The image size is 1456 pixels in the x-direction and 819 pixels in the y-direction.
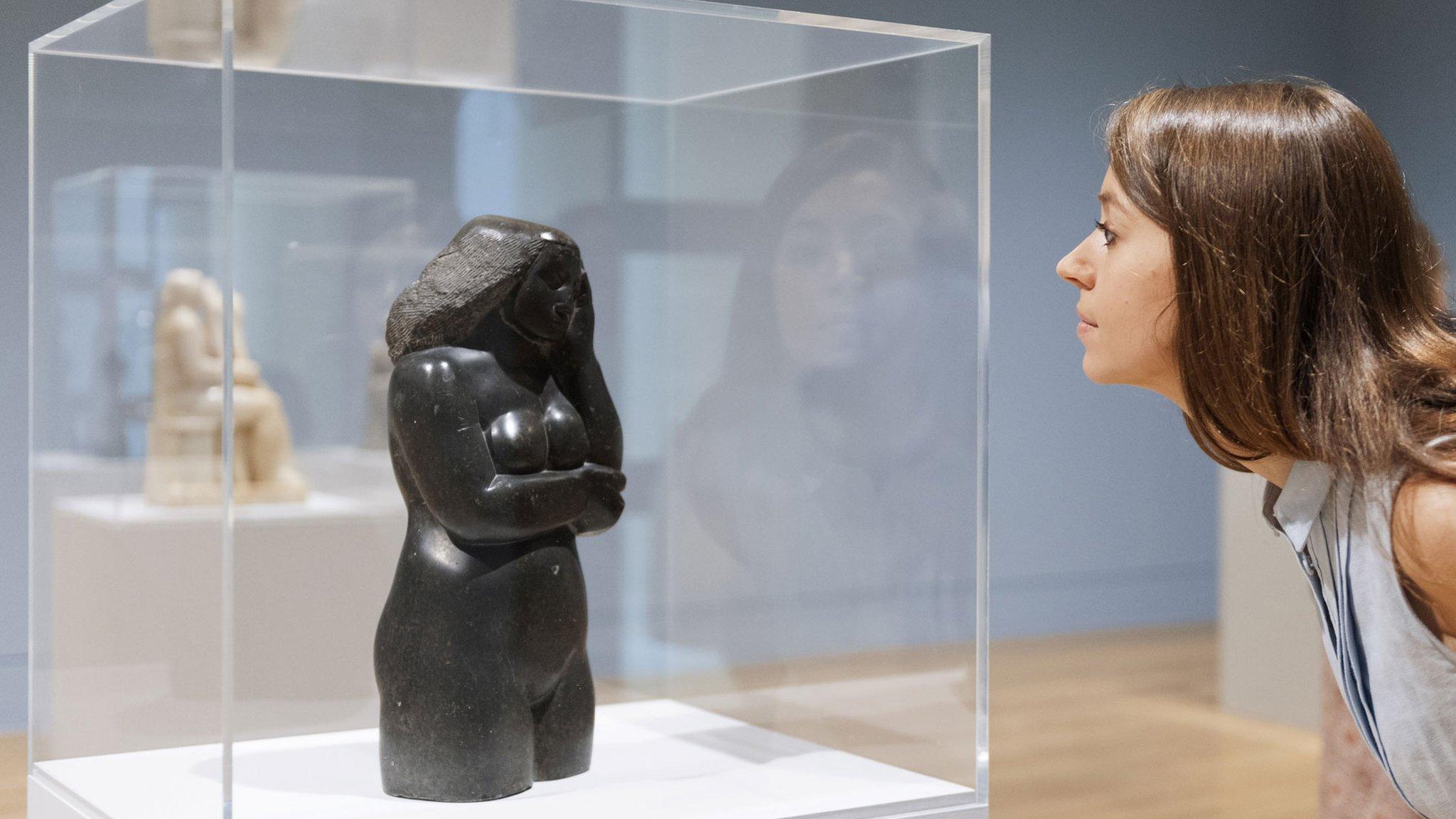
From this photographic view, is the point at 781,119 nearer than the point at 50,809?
No

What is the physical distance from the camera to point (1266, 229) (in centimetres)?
141

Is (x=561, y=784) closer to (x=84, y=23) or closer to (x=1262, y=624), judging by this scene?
(x=84, y=23)

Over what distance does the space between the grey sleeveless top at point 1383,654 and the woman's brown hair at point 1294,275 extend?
0.05 metres

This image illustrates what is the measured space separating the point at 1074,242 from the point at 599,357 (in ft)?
9.24

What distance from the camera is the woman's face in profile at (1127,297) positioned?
1.51 m

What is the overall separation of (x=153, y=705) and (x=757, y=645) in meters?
0.95

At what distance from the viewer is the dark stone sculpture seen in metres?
2.02

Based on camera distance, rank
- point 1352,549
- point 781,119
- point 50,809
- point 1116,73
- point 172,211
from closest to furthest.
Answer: point 1352,549, point 172,211, point 50,809, point 781,119, point 1116,73

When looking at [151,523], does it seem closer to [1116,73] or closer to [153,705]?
[153,705]

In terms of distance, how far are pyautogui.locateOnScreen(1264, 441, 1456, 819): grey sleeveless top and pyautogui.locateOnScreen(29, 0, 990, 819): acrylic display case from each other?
908 millimetres

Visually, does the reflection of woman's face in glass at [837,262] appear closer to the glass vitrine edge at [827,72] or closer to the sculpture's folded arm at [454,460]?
the glass vitrine edge at [827,72]

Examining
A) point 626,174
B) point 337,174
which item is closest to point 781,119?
point 626,174

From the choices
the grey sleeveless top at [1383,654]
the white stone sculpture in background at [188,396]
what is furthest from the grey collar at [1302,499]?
the white stone sculpture in background at [188,396]

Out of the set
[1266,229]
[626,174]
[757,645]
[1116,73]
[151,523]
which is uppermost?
[1116,73]
